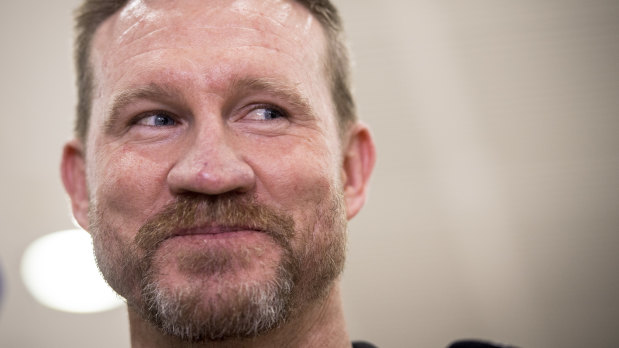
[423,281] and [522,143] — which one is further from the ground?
[522,143]

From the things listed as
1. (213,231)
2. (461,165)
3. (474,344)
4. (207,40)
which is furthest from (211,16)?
(461,165)

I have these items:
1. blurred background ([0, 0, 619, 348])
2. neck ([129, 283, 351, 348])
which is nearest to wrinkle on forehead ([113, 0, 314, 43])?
neck ([129, 283, 351, 348])

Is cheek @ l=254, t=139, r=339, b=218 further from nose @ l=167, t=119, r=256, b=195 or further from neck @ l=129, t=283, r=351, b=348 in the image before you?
neck @ l=129, t=283, r=351, b=348

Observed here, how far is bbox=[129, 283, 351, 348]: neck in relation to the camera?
108 cm

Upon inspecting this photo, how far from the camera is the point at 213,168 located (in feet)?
3.13

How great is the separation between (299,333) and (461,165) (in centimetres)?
225

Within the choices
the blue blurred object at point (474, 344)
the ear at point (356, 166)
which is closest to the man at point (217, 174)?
the ear at point (356, 166)

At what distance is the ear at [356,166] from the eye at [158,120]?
49 centimetres

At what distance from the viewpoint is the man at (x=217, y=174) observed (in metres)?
0.96

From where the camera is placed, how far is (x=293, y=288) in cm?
102

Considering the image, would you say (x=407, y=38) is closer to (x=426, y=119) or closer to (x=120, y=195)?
(x=426, y=119)

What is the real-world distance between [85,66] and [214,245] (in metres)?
0.74

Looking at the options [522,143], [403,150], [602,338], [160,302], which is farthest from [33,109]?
[602,338]

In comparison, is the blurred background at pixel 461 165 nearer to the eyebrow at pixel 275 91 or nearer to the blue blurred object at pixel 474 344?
the blue blurred object at pixel 474 344
